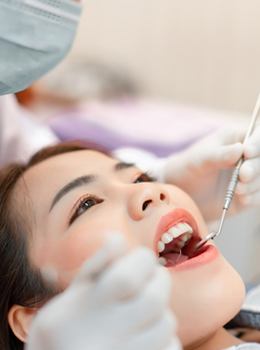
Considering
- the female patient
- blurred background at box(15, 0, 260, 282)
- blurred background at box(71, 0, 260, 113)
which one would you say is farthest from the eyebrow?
blurred background at box(71, 0, 260, 113)

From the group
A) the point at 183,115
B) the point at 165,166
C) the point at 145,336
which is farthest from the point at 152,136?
the point at 145,336

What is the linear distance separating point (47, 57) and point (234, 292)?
58cm

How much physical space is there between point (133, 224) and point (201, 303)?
15 centimetres

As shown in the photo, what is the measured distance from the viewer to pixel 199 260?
92 cm

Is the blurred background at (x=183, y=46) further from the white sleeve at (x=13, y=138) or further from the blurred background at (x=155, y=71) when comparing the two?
the white sleeve at (x=13, y=138)

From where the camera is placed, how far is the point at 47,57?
4.03 ft

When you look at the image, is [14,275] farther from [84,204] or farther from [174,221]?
[174,221]

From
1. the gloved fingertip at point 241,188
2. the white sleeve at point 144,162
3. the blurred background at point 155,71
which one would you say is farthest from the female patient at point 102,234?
the blurred background at point 155,71

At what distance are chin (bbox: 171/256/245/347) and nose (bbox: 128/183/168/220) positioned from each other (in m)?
0.10

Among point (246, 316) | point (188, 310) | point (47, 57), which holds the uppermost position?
point (47, 57)

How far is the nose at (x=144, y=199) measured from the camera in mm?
936

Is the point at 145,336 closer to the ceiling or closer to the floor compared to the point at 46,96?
closer to the ceiling

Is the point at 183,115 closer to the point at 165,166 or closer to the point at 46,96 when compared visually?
the point at 46,96

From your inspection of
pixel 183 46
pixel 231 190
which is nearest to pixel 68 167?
pixel 231 190
